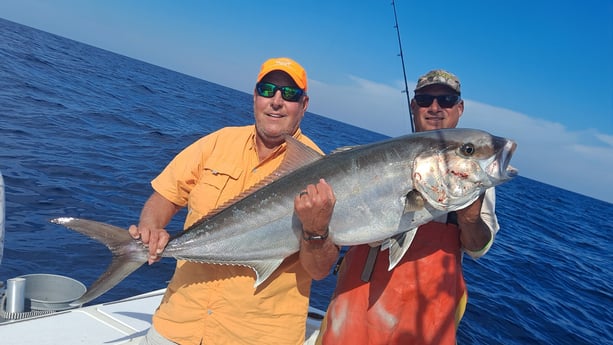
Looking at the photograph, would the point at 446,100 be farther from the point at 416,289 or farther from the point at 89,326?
the point at 89,326

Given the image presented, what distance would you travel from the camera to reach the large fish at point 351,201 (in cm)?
250

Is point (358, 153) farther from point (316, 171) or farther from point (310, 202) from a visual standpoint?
point (310, 202)

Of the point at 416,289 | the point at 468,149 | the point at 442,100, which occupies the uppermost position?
the point at 442,100

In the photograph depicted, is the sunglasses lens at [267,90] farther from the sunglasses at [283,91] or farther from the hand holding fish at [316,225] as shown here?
the hand holding fish at [316,225]

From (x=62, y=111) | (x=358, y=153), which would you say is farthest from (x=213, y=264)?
(x=62, y=111)

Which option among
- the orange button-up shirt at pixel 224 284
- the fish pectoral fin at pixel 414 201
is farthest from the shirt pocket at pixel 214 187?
the fish pectoral fin at pixel 414 201

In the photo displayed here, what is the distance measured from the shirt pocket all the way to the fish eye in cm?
150

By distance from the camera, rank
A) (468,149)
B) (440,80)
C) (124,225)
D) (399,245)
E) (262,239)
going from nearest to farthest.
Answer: (468,149) → (399,245) → (262,239) → (440,80) → (124,225)

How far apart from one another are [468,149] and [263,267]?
4.85 feet

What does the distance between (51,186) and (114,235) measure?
7785mm

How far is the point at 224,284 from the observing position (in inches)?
112

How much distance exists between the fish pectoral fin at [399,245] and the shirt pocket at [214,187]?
115cm

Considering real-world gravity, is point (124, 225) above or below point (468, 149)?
below

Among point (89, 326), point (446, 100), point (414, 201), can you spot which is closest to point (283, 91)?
point (414, 201)
